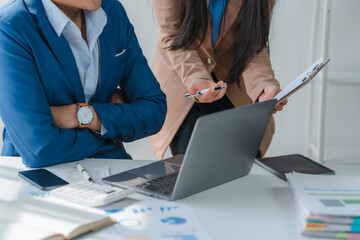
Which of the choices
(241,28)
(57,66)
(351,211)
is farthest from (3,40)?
(351,211)

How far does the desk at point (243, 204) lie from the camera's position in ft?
2.80

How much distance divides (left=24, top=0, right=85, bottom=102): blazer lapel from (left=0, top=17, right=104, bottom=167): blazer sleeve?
70 millimetres

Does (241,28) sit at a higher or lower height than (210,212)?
higher

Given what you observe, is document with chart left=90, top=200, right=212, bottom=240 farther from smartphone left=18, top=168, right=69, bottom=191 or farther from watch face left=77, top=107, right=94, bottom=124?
watch face left=77, top=107, right=94, bottom=124

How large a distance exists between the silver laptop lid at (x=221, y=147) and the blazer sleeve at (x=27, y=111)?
1.47 feet

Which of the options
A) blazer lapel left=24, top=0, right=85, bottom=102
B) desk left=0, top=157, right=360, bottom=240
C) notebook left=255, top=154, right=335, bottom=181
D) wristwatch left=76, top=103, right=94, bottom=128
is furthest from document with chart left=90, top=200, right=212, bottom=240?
blazer lapel left=24, top=0, right=85, bottom=102

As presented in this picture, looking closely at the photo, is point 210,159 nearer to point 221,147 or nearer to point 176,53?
point 221,147

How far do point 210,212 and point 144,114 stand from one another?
655mm

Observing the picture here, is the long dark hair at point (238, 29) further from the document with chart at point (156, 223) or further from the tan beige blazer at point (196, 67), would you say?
the document with chart at point (156, 223)

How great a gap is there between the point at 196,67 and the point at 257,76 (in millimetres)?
250

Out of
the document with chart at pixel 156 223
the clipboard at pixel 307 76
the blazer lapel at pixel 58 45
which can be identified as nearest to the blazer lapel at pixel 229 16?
the clipboard at pixel 307 76

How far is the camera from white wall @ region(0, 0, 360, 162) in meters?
3.00

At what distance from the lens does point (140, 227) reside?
0.86m

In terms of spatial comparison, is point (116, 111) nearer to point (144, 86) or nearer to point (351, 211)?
point (144, 86)
